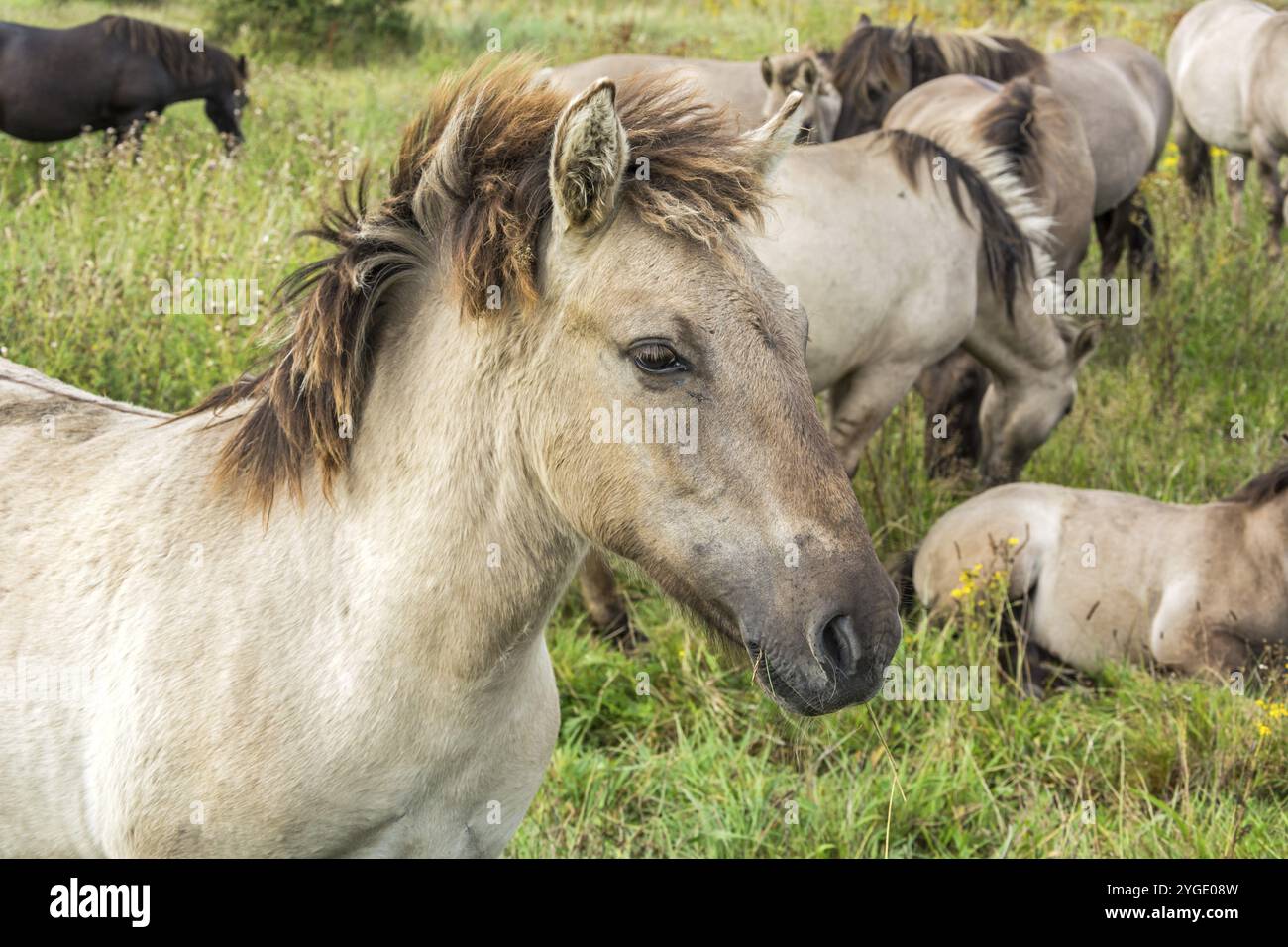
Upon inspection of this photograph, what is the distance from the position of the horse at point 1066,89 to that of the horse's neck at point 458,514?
5.92 meters

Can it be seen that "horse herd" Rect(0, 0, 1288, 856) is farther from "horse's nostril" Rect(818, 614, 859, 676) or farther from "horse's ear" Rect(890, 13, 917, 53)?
"horse's ear" Rect(890, 13, 917, 53)

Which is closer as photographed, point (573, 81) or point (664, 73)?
point (664, 73)

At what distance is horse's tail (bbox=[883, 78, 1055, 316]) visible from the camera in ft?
16.6

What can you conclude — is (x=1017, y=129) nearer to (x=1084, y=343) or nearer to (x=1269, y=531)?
(x=1084, y=343)

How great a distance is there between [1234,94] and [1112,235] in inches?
78.0

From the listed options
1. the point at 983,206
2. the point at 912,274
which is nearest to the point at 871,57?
the point at 983,206

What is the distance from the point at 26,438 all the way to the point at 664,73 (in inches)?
59.2

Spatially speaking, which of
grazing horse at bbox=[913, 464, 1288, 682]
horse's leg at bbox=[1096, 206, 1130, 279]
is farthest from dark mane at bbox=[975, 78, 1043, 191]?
horse's leg at bbox=[1096, 206, 1130, 279]

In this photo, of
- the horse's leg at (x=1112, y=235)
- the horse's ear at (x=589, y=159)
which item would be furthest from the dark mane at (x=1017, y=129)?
the horse's ear at (x=589, y=159)

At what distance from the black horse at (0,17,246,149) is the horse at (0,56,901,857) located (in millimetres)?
6152

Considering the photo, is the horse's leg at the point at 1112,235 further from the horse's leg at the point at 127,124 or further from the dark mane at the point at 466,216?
the dark mane at the point at 466,216

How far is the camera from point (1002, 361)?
5383 millimetres
